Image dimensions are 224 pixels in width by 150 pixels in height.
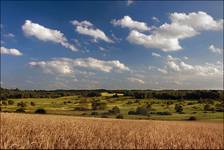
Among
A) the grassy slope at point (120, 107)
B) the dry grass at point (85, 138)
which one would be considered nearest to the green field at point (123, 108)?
the grassy slope at point (120, 107)

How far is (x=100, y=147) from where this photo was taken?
36.2 feet

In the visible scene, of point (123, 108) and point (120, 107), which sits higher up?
point (120, 107)

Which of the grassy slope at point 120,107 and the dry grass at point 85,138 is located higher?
the dry grass at point 85,138

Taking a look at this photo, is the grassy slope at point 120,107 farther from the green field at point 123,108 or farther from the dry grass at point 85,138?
the dry grass at point 85,138

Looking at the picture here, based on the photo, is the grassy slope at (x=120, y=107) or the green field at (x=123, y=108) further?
the green field at (x=123, y=108)

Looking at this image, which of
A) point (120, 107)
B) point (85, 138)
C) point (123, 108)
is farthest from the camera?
point (120, 107)

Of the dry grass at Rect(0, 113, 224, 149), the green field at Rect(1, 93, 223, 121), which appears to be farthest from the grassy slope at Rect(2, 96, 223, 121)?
the dry grass at Rect(0, 113, 224, 149)

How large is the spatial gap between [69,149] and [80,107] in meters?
114

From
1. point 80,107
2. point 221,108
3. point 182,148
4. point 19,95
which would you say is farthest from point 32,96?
point 182,148

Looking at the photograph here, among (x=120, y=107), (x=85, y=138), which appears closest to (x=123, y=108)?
(x=120, y=107)

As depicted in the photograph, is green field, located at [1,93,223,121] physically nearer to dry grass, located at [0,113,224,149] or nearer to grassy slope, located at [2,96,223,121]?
grassy slope, located at [2,96,223,121]

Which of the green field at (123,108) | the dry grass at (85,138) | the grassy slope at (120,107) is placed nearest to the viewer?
the dry grass at (85,138)

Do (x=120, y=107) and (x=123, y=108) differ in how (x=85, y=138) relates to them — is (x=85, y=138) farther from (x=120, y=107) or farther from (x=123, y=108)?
(x=120, y=107)

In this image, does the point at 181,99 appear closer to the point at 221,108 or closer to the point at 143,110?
the point at 221,108
